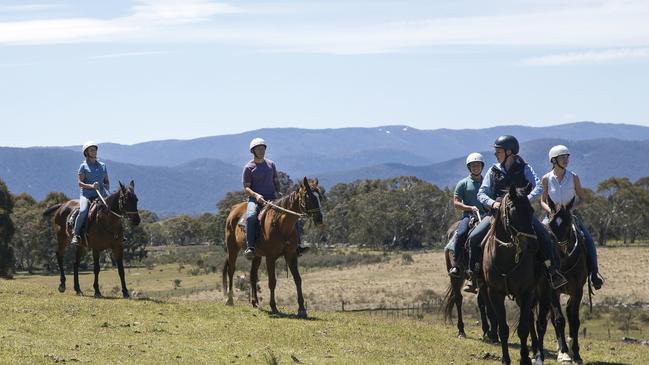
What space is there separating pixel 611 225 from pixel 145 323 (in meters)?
110

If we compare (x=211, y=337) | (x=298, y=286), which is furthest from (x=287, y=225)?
(x=211, y=337)

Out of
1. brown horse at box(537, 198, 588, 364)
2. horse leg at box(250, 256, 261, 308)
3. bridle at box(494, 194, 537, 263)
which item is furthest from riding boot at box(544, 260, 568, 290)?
horse leg at box(250, 256, 261, 308)

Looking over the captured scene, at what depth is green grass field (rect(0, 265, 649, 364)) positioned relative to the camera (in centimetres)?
1566

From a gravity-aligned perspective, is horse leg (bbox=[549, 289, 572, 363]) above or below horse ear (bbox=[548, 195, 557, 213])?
below

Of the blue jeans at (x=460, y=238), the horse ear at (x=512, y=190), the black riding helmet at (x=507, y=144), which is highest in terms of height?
the black riding helmet at (x=507, y=144)

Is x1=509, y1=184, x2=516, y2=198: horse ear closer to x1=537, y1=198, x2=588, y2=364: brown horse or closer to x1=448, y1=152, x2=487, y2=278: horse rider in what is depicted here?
x1=537, y1=198, x2=588, y2=364: brown horse

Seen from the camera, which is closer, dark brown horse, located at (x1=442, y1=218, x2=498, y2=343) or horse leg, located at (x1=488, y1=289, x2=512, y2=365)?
horse leg, located at (x1=488, y1=289, x2=512, y2=365)

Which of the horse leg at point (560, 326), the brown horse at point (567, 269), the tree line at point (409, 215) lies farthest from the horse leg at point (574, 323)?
the tree line at point (409, 215)

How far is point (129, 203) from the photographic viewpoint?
23219 mm

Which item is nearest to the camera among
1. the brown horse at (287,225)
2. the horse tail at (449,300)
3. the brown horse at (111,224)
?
the brown horse at (287,225)

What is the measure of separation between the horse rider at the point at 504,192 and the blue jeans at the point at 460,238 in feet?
6.07

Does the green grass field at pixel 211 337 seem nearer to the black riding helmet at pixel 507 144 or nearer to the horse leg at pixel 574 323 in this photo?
the horse leg at pixel 574 323

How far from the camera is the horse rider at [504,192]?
51.6 feet

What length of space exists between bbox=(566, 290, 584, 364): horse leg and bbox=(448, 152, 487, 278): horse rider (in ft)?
7.15
